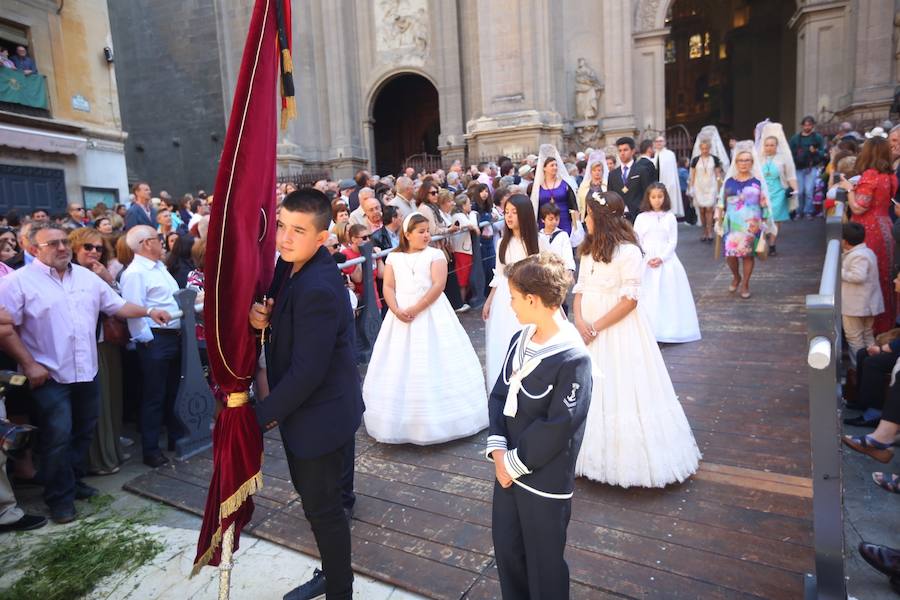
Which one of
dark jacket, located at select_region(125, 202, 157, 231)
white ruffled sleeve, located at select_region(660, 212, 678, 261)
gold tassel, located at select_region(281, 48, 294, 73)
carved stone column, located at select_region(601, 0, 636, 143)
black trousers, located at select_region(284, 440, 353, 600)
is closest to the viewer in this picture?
gold tassel, located at select_region(281, 48, 294, 73)

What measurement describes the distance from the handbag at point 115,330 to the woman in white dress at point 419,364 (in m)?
1.97

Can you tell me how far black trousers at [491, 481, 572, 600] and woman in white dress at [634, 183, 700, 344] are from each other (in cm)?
465

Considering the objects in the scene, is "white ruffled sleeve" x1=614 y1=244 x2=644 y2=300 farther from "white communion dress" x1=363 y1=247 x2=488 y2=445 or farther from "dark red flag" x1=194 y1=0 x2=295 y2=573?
"dark red flag" x1=194 y1=0 x2=295 y2=573

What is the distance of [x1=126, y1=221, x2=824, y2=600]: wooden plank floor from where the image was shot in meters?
3.12

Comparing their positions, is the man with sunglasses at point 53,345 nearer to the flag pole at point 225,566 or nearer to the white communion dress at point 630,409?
the flag pole at point 225,566

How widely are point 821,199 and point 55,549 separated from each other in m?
13.3

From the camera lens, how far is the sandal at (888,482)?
385 centimetres

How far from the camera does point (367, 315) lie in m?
7.32

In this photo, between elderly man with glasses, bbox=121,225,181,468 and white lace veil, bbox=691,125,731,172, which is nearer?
elderly man with glasses, bbox=121,225,181,468

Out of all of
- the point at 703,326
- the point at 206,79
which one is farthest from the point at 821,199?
the point at 206,79

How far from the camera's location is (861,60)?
56.6 feet

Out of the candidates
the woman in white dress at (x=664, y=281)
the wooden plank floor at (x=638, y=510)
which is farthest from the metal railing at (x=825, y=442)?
the woman in white dress at (x=664, y=281)

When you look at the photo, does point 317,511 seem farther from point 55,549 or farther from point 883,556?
point 883,556

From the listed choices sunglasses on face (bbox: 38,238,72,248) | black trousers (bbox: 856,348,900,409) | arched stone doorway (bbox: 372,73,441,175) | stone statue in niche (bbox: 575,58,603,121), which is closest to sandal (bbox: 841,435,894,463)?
black trousers (bbox: 856,348,900,409)
